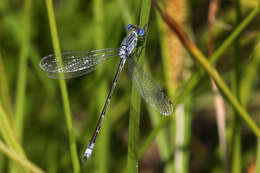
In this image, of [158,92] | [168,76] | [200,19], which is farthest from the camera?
[200,19]

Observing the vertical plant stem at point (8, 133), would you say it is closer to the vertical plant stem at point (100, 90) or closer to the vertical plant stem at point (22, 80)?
the vertical plant stem at point (22, 80)

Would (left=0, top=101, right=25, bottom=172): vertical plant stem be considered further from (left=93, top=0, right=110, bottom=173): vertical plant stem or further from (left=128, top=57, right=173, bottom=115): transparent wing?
(left=128, top=57, right=173, bottom=115): transparent wing

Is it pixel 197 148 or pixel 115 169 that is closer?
pixel 115 169

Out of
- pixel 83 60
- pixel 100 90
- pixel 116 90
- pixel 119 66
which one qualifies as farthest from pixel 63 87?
pixel 116 90

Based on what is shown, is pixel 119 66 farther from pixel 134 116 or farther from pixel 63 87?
pixel 134 116

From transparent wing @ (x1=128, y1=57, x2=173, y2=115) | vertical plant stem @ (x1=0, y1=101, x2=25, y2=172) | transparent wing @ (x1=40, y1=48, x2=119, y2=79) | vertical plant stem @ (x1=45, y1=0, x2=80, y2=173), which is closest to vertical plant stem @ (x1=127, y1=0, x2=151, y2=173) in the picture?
vertical plant stem @ (x1=45, y1=0, x2=80, y2=173)

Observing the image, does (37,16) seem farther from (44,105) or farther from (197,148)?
(197,148)

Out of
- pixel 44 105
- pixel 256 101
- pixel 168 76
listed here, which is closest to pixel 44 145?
pixel 44 105
